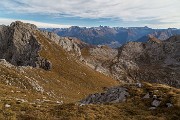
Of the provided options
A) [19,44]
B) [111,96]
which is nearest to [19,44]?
[19,44]

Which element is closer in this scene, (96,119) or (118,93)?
(96,119)

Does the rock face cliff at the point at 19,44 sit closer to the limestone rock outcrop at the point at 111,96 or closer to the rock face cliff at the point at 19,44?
the rock face cliff at the point at 19,44

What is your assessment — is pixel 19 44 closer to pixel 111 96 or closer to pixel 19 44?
pixel 19 44

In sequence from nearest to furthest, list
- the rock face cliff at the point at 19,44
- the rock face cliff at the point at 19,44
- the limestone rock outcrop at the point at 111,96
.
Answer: the limestone rock outcrop at the point at 111,96, the rock face cliff at the point at 19,44, the rock face cliff at the point at 19,44

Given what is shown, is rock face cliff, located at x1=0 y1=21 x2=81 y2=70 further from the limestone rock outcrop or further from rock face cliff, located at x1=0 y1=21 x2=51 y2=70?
the limestone rock outcrop

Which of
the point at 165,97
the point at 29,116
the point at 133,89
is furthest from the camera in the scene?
the point at 133,89

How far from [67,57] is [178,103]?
100m

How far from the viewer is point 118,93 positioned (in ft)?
132

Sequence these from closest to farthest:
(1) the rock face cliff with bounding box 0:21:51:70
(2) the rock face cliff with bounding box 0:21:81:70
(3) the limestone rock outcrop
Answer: (3) the limestone rock outcrop < (2) the rock face cliff with bounding box 0:21:81:70 < (1) the rock face cliff with bounding box 0:21:51:70

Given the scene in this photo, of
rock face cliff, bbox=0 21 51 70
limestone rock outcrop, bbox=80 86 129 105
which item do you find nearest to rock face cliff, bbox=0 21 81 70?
rock face cliff, bbox=0 21 51 70

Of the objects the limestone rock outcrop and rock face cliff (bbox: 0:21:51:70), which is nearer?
the limestone rock outcrop

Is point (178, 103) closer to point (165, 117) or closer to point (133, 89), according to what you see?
point (165, 117)

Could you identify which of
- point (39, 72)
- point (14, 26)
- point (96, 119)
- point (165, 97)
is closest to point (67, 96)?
point (39, 72)

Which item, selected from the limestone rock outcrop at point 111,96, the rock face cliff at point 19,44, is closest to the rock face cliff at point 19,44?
the rock face cliff at point 19,44
